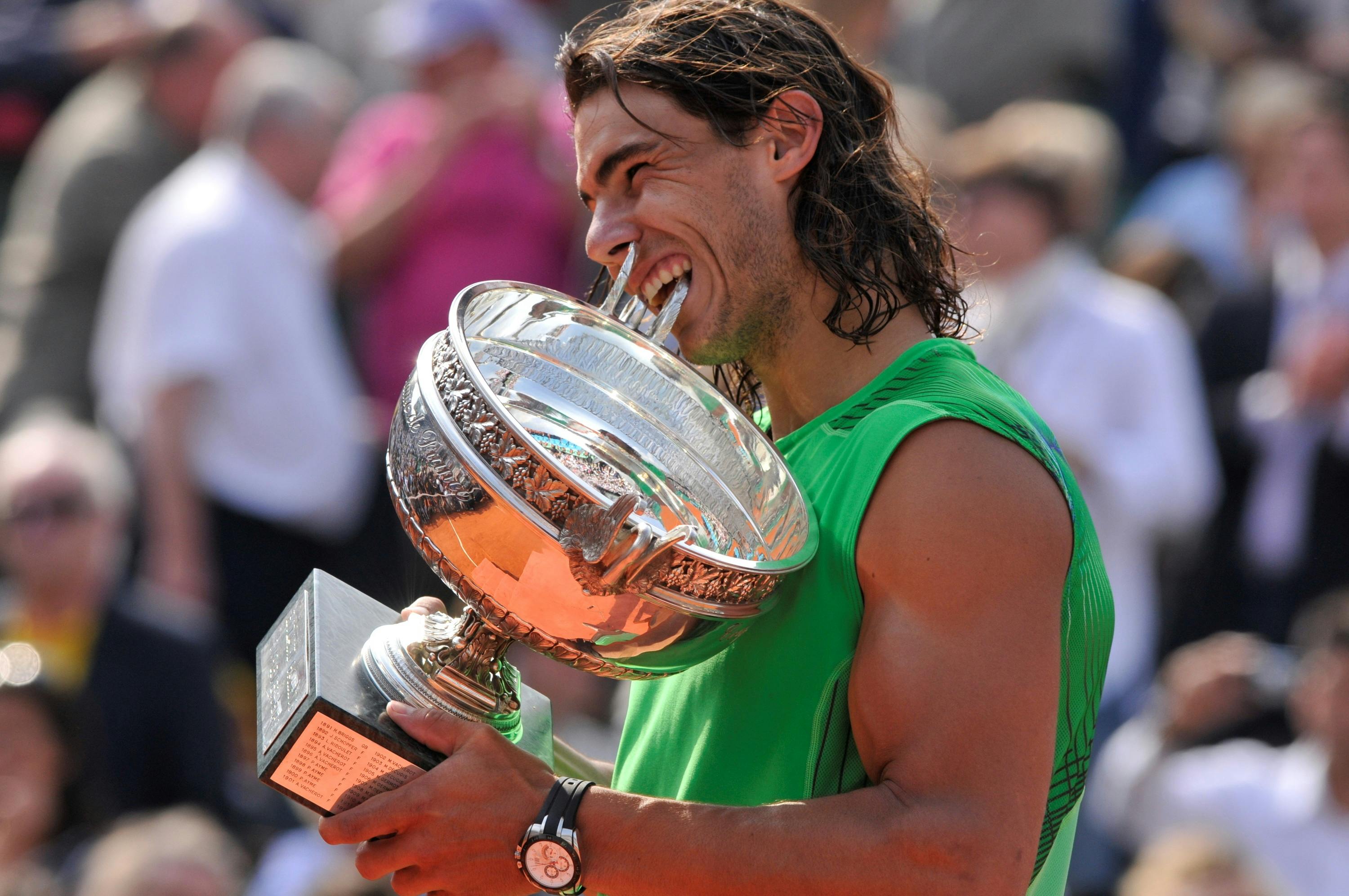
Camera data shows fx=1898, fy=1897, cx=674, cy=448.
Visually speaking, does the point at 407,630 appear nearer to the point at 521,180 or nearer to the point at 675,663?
the point at 675,663

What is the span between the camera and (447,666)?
2115mm

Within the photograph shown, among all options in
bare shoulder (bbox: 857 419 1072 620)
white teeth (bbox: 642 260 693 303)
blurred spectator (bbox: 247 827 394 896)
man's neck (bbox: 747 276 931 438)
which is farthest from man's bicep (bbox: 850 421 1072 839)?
blurred spectator (bbox: 247 827 394 896)

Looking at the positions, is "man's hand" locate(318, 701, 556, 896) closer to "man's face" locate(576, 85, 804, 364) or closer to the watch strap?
the watch strap

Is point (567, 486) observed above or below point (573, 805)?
above

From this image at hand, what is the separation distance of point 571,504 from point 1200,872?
2.84 meters

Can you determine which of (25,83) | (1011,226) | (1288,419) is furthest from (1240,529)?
(25,83)

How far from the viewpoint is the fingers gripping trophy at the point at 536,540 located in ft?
6.27

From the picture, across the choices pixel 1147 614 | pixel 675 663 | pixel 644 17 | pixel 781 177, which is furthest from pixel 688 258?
pixel 1147 614

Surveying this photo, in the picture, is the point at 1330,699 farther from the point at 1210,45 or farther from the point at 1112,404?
the point at 1210,45

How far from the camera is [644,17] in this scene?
7.59 feet

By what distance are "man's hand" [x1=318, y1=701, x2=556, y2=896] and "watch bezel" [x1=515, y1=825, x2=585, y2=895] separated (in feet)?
0.04

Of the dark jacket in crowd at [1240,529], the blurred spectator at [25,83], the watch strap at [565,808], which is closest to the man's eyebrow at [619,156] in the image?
the watch strap at [565,808]

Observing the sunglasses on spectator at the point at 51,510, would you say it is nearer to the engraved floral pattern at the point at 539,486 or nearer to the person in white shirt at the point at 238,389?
the person in white shirt at the point at 238,389

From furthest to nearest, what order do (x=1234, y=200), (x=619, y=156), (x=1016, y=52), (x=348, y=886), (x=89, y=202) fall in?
(x=1016, y=52) → (x=1234, y=200) → (x=89, y=202) → (x=348, y=886) → (x=619, y=156)
